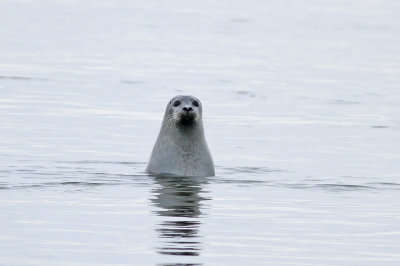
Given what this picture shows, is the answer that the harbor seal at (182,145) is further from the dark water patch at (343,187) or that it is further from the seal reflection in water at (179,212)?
the dark water patch at (343,187)

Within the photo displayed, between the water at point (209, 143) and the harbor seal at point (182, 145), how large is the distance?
0.28 metres

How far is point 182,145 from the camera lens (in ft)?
53.5

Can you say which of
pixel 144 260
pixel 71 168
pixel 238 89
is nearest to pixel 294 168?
pixel 71 168

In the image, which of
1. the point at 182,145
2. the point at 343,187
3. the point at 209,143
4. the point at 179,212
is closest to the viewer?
the point at 179,212

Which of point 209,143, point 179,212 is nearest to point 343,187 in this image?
point 179,212

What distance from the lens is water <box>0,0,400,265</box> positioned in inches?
456

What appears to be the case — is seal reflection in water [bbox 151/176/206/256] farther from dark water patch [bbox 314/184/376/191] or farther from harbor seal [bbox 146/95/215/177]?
dark water patch [bbox 314/184/376/191]

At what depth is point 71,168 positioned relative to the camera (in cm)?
1639

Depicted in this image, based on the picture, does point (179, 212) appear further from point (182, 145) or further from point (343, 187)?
point (182, 145)

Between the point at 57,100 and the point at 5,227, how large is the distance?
437 inches

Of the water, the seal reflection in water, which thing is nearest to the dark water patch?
the water

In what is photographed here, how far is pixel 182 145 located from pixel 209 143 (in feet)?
10.5

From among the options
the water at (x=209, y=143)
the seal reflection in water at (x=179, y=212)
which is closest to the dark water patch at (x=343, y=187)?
the water at (x=209, y=143)

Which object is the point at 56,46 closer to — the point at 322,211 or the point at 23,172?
the point at 23,172
